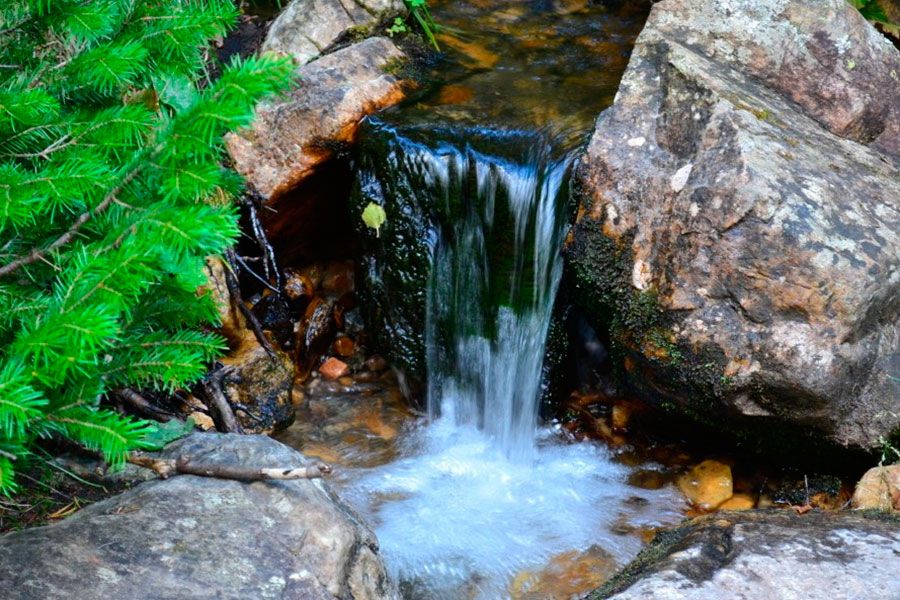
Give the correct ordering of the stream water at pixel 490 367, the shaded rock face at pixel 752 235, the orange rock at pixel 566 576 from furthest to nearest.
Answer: the stream water at pixel 490 367 < the orange rock at pixel 566 576 < the shaded rock face at pixel 752 235

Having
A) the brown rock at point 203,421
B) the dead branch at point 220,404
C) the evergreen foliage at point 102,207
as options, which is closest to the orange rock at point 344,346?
the brown rock at point 203,421

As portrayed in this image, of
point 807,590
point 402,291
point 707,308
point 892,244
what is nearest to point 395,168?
point 402,291

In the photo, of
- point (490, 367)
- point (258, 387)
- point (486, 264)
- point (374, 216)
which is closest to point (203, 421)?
point (258, 387)

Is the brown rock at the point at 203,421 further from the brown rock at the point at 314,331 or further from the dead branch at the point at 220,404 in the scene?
the brown rock at the point at 314,331

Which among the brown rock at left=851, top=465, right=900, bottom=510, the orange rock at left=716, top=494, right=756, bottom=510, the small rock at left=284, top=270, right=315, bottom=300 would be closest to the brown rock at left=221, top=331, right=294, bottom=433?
the small rock at left=284, top=270, right=315, bottom=300

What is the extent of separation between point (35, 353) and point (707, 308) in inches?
108

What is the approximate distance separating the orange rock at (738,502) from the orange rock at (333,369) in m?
2.36

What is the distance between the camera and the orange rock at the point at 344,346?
17.5 ft

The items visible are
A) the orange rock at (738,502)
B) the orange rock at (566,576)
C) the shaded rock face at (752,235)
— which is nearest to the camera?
the shaded rock face at (752,235)

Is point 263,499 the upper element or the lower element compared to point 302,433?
upper

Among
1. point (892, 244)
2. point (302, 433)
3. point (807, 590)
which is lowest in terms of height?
point (302, 433)

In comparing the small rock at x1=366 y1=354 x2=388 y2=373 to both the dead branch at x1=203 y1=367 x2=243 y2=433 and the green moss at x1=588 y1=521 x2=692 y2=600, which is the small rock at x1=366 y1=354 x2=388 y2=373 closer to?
the dead branch at x1=203 y1=367 x2=243 y2=433

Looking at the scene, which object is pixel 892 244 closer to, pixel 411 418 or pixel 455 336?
pixel 455 336

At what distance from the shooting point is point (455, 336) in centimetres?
481
